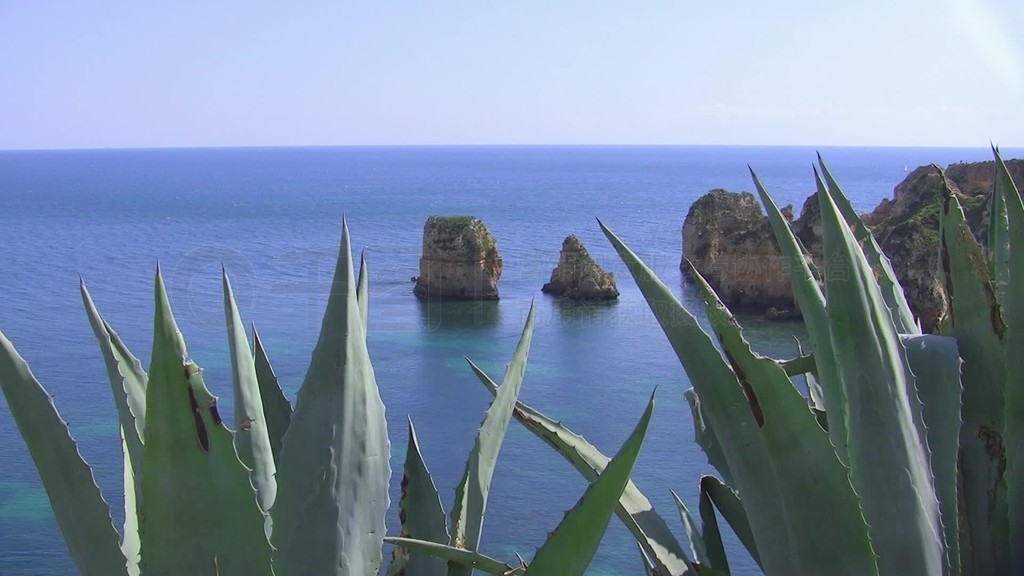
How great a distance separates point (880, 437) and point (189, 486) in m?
0.94

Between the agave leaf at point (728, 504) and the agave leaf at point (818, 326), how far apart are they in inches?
11.4

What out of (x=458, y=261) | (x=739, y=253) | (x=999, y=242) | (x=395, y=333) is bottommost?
(x=395, y=333)

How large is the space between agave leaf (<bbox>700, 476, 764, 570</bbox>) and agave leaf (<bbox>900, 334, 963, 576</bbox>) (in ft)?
1.12

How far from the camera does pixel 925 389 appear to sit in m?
1.50

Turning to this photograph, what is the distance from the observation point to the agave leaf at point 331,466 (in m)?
1.25

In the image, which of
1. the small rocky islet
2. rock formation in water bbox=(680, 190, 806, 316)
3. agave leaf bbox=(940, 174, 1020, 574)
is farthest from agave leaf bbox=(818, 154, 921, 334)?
rock formation in water bbox=(680, 190, 806, 316)

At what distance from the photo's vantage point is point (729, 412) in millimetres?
1356

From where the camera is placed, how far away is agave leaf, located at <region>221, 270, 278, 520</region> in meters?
1.47

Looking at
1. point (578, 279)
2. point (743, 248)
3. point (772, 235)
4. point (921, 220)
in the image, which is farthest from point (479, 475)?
point (578, 279)

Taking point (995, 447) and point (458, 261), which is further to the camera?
point (458, 261)

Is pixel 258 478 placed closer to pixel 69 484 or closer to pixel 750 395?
pixel 69 484

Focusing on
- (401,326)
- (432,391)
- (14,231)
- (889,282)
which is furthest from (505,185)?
(889,282)

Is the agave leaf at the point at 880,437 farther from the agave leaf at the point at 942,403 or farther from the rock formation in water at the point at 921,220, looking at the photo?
the rock formation in water at the point at 921,220

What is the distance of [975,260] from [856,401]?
14.9 inches
